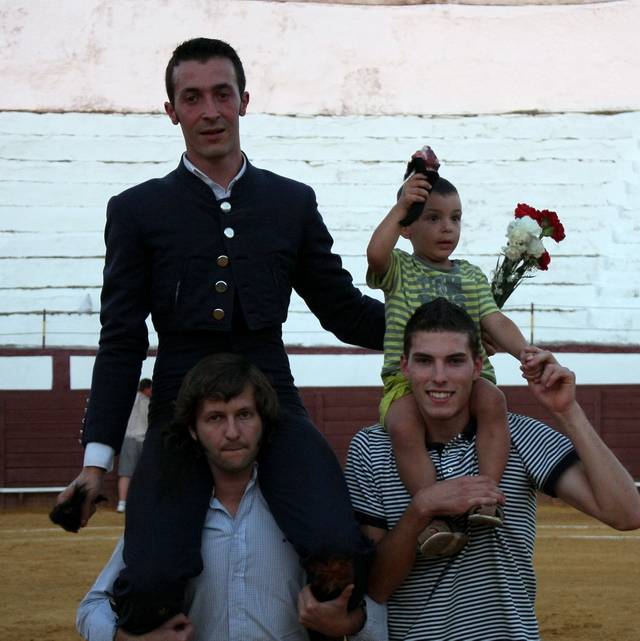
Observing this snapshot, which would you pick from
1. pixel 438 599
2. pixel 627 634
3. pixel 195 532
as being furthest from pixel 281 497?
pixel 627 634

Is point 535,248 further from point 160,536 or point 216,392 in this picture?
point 160,536

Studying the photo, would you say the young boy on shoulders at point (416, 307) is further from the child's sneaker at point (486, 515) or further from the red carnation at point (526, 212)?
the red carnation at point (526, 212)

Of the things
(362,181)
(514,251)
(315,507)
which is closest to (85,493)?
(315,507)

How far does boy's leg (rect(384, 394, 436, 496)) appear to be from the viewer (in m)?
2.32

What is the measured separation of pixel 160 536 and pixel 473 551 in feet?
2.15

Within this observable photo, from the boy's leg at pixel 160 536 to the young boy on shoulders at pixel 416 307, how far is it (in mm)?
449

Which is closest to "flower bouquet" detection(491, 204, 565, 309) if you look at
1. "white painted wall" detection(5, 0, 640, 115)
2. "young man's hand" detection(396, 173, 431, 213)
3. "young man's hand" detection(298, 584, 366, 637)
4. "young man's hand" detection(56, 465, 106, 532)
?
"young man's hand" detection(396, 173, 431, 213)

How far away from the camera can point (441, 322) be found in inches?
91.9

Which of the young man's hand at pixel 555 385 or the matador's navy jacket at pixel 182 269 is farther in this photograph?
the matador's navy jacket at pixel 182 269

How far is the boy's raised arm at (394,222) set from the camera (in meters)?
2.54

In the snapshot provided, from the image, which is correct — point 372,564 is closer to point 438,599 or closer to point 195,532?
point 438,599

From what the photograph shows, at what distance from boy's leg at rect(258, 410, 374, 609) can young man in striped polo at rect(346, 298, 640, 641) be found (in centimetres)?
8

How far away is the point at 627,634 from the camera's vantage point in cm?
455

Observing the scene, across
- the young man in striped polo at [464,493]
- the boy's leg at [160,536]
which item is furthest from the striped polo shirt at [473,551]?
the boy's leg at [160,536]
